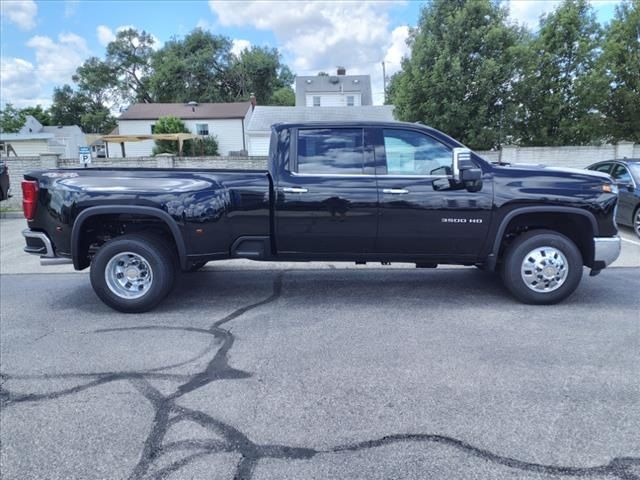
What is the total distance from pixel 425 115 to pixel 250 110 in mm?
27448

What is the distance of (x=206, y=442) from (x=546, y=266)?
13.0ft

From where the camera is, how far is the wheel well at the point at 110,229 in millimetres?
5023

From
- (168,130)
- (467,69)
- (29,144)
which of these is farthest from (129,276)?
(29,144)

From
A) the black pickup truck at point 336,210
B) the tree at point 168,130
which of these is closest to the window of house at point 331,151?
the black pickup truck at point 336,210

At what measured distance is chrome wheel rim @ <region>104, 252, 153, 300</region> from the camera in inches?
197

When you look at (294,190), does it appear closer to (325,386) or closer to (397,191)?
(397,191)

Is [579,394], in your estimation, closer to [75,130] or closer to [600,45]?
[600,45]

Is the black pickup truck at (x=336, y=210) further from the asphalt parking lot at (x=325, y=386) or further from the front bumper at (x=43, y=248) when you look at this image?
the asphalt parking lot at (x=325, y=386)

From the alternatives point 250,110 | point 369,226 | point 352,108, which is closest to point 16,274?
point 369,226

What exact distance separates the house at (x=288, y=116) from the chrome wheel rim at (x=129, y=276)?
28.3 metres

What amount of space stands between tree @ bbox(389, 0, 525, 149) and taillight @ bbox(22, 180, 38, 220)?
45.6 feet

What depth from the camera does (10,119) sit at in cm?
6347

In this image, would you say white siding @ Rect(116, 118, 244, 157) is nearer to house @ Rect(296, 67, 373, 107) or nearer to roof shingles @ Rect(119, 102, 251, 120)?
roof shingles @ Rect(119, 102, 251, 120)

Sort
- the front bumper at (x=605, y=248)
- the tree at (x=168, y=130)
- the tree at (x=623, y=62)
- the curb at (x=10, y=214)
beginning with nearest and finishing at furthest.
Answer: the front bumper at (x=605, y=248)
the curb at (x=10, y=214)
the tree at (x=623, y=62)
the tree at (x=168, y=130)
